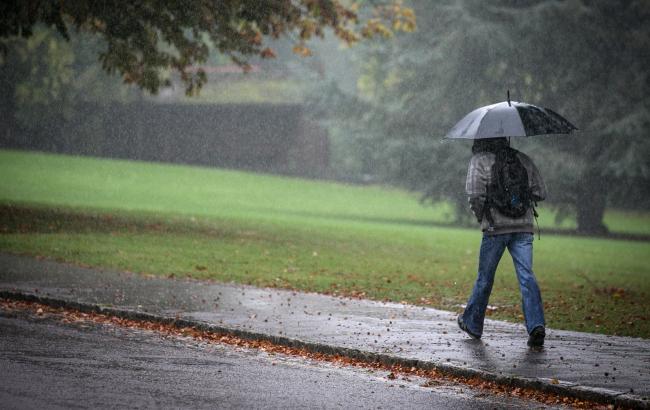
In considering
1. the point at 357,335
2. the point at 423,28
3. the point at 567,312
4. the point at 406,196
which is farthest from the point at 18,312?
the point at 406,196

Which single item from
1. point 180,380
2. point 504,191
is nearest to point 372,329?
point 504,191

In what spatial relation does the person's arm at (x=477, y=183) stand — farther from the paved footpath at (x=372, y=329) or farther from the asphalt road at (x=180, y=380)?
the asphalt road at (x=180, y=380)

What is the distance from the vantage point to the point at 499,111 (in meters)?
9.81

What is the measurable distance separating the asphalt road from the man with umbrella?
77.8 inches

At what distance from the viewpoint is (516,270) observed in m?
9.88

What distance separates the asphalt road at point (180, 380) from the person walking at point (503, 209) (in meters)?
1.97

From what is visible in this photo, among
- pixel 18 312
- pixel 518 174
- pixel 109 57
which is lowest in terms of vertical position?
pixel 18 312

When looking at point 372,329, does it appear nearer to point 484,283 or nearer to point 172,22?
point 484,283

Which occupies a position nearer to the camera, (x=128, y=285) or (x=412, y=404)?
(x=412, y=404)

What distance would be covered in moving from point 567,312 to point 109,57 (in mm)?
12484

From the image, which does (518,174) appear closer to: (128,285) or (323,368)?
(323,368)

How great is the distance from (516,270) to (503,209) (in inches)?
24.5

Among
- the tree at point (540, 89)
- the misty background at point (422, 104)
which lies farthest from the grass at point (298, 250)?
the misty background at point (422, 104)

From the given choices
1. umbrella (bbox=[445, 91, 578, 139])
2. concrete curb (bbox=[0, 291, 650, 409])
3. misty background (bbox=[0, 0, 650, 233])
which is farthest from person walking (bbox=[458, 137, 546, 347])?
misty background (bbox=[0, 0, 650, 233])
